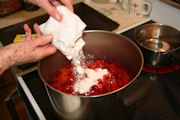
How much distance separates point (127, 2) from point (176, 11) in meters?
0.33

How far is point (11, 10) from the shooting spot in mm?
1165

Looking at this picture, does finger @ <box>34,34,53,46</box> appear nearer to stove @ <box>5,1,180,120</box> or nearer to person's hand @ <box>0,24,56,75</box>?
person's hand @ <box>0,24,56,75</box>

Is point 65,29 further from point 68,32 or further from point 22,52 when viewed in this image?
point 22,52

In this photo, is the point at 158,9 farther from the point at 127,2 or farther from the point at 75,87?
the point at 75,87

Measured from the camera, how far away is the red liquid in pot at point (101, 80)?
0.67m

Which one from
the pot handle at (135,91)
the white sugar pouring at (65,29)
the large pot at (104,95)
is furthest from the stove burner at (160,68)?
the white sugar pouring at (65,29)

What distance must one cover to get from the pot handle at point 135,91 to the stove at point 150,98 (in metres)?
0.04

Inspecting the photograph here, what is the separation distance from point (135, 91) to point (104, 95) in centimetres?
12

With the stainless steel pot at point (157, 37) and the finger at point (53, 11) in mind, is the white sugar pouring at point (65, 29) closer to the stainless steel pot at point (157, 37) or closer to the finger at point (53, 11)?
the finger at point (53, 11)

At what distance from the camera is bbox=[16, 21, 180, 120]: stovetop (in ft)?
2.19

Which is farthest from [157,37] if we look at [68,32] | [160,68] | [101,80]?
[68,32]

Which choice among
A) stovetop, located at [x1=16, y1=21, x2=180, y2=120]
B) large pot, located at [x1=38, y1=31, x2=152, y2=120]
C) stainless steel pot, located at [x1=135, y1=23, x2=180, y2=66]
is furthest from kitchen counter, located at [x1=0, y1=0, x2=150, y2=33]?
stovetop, located at [x1=16, y1=21, x2=180, y2=120]

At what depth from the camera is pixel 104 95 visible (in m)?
0.47

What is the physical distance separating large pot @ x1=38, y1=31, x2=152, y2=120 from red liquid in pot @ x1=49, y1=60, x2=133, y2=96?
2 centimetres
